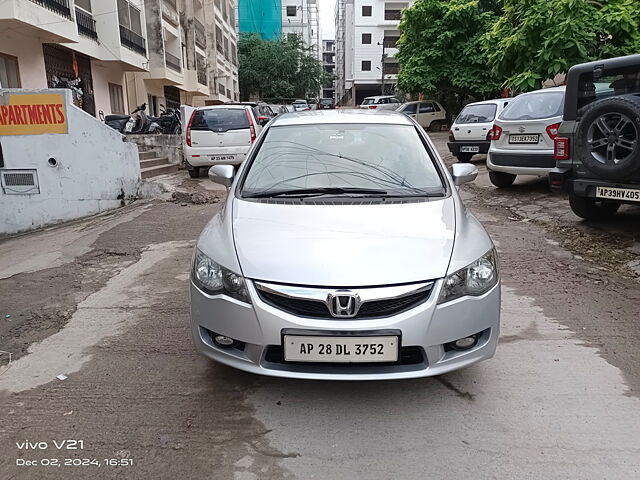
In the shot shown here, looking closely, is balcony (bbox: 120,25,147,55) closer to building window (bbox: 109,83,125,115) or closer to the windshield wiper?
building window (bbox: 109,83,125,115)

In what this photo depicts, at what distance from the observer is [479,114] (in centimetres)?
1314

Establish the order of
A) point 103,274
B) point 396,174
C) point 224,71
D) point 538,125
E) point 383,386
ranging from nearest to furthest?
point 383,386
point 396,174
point 103,274
point 538,125
point 224,71

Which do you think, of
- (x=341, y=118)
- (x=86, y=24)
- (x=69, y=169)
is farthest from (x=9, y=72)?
(x=341, y=118)

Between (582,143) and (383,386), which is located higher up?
(582,143)

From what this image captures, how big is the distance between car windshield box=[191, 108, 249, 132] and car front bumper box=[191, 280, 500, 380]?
373 inches

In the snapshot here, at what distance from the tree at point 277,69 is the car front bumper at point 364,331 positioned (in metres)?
47.1

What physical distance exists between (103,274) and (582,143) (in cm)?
539

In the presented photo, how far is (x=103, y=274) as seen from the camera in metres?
5.44

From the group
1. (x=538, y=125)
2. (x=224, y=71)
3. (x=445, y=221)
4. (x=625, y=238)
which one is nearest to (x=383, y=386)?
(x=445, y=221)

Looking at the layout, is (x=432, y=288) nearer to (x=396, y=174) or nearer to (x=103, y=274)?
(x=396, y=174)

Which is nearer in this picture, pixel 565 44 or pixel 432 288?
pixel 432 288

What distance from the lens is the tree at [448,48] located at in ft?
73.3

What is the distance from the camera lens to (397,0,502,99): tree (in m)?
22.3

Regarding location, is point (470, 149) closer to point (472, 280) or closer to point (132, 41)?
point (472, 280)
